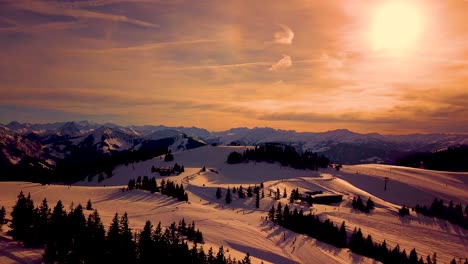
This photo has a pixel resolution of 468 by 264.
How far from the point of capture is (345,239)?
388 feet

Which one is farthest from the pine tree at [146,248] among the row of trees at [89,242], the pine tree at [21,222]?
the pine tree at [21,222]

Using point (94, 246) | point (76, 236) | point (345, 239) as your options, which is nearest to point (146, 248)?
point (94, 246)

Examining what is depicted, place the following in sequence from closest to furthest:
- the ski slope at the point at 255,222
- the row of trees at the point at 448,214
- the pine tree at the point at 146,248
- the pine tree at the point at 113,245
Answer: the pine tree at the point at 113,245 → the pine tree at the point at 146,248 → the ski slope at the point at 255,222 → the row of trees at the point at 448,214

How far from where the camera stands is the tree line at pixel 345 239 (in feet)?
355

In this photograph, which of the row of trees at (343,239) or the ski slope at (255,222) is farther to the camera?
the row of trees at (343,239)

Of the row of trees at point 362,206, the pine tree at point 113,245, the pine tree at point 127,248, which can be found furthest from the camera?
the row of trees at point 362,206

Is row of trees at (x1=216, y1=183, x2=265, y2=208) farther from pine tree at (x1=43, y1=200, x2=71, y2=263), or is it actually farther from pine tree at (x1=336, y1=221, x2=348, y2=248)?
pine tree at (x1=43, y1=200, x2=71, y2=263)

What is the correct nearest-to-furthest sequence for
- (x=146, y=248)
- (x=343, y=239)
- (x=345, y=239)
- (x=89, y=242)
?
(x=89, y=242) → (x=146, y=248) → (x=343, y=239) → (x=345, y=239)

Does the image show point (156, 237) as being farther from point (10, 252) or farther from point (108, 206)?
point (108, 206)

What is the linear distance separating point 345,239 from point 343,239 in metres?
1.69

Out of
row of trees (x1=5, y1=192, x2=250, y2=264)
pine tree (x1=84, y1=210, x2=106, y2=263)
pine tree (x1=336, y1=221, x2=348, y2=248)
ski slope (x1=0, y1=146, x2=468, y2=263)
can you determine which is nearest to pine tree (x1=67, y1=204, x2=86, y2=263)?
row of trees (x1=5, y1=192, x2=250, y2=264)

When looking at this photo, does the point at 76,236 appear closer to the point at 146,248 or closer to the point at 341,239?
the point at 146,248

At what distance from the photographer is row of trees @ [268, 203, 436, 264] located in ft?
355

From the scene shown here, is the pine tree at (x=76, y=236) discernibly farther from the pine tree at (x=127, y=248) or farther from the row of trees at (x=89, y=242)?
the pine tree at (x=127, y=248)
